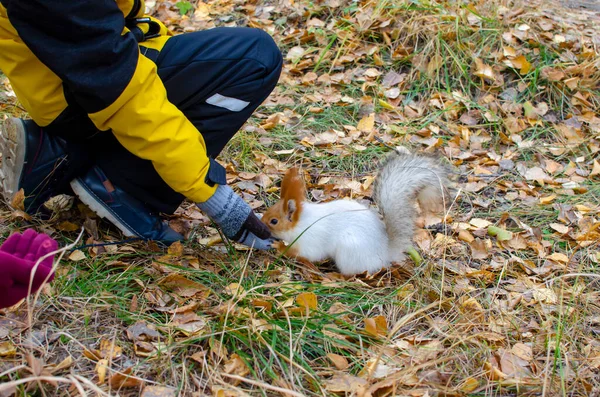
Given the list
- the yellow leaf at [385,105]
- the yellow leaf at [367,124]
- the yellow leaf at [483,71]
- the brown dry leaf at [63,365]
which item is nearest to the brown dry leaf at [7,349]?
the brown dry leaf at [63,365]

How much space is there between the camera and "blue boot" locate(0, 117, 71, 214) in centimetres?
229

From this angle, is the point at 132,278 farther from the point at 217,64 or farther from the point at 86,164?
the point at 217,64

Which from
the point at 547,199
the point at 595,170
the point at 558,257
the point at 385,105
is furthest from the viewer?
the point at 385,105

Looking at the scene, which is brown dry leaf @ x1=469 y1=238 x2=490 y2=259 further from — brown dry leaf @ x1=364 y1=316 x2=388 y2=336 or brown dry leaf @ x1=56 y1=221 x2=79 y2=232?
brown dry leaf @ x1=56 y1=221 x2=79 y2=232

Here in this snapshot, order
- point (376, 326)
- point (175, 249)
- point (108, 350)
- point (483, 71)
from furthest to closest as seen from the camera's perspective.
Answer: point (483, 71)
point (175, 249)
point (376, 326)
point (108, 350)

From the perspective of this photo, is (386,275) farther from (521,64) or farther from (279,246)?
(521,64)

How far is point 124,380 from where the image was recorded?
1714mm

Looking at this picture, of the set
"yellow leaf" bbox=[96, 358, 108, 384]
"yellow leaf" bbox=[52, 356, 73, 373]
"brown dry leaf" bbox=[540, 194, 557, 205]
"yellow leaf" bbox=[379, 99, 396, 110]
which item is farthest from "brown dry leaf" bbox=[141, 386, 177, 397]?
"yellow leaf" bbox=[379, 99, 396, 110]

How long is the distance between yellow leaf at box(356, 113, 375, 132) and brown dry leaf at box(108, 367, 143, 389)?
218 cm

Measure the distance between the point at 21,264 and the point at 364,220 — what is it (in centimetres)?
138

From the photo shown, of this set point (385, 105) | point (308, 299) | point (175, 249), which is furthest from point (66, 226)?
point (385, 105)

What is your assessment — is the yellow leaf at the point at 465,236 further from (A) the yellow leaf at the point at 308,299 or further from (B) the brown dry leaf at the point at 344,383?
(B) the brown dry leaf at the point at 344,383

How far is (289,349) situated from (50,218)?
1.23 metres

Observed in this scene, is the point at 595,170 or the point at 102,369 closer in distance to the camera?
the point at 102,369
